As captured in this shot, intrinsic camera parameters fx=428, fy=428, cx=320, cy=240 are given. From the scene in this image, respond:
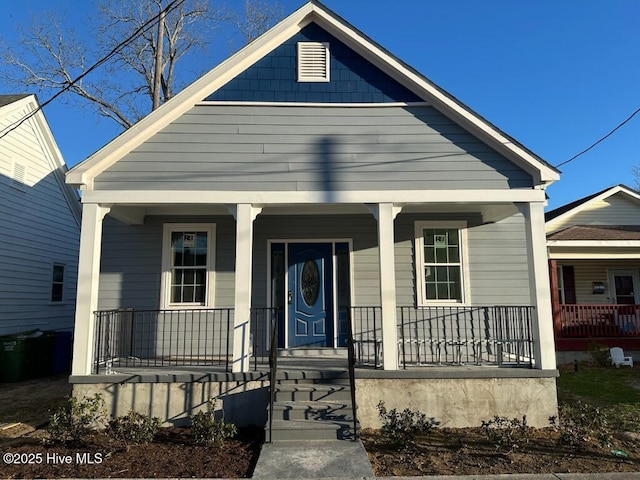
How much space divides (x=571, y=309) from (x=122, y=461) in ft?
38.3

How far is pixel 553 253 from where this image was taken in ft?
38.7

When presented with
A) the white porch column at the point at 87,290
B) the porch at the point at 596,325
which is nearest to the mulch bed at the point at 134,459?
the white porch column at the point at 87,290

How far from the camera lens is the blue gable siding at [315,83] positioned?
714 centimetres

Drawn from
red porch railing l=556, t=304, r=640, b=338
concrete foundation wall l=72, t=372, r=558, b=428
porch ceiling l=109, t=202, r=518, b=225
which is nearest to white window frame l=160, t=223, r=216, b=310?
porch ceiling l=109, t=202, r=518, b=225

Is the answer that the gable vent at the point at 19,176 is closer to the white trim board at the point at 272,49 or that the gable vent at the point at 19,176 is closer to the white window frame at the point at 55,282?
the white window frame at the point at 55,282

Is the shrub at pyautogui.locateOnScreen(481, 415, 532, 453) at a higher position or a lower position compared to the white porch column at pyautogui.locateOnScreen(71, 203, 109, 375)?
lower

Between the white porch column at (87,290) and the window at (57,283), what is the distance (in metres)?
8.11

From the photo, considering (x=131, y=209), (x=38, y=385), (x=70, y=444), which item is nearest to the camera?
(x=70, y=444)

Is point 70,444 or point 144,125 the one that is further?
point 144,125

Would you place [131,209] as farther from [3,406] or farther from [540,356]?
[540,356]

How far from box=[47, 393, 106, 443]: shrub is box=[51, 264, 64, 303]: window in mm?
8637

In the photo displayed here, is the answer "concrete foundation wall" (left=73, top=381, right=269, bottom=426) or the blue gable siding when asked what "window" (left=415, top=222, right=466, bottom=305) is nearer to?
the blue gable siding

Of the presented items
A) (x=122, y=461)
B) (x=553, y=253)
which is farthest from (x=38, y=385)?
(x=553, y=253)

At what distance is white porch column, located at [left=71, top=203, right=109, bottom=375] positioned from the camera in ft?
20.3
